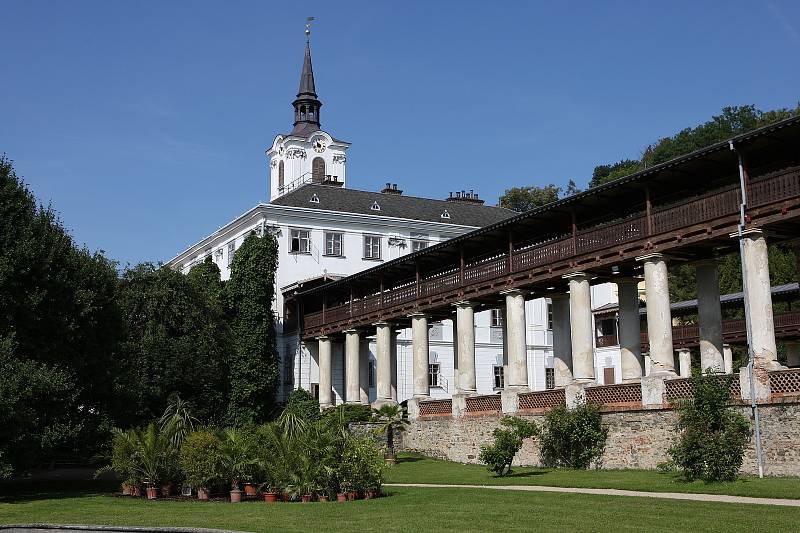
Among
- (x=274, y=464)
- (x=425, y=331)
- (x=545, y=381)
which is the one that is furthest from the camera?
(x=545, y=381)

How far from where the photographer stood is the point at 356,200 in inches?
2293

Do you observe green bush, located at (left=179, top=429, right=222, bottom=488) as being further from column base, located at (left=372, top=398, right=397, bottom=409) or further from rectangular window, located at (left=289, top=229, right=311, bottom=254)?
rectangular window, located at (left=289, top=229, right=311, bottom=254)

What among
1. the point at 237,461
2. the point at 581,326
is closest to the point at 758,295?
the point at 581,326

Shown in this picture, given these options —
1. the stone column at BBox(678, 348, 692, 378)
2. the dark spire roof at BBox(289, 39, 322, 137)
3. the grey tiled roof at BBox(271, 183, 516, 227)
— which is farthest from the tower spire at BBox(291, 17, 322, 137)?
the stone column at BBox(678, 348, 692, 378)

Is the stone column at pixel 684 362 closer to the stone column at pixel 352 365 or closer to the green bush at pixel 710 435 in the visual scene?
the stone column at pixel 352 365

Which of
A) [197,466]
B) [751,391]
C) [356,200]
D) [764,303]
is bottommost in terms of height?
[197,466]

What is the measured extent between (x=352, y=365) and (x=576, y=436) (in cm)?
2115

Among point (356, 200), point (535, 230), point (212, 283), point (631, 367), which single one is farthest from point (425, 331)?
point (356, 200)

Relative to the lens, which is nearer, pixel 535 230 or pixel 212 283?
pixel 535 230

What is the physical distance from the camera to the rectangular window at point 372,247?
55.9 metres

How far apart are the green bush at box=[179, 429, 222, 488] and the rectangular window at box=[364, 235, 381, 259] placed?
33.6 meters

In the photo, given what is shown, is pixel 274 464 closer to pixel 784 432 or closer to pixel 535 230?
pixel 784 432

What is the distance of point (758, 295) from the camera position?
24.3m

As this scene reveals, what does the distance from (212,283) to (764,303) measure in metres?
33.8
